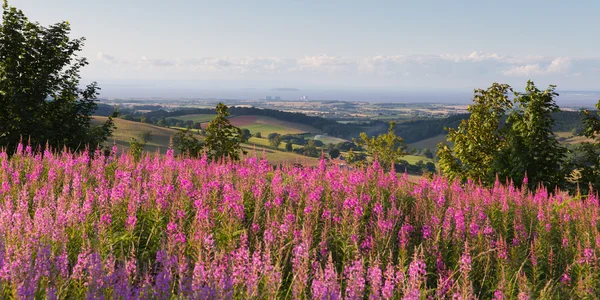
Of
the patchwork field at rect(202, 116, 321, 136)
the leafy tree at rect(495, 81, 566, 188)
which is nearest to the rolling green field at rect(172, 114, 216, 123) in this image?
the patchwork field at rect(202, 116, 321, 136)

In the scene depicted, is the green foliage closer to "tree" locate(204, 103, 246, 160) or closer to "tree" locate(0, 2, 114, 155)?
"tree" locate(204, 103, 246, 160)

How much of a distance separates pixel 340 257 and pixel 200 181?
3.21 metres

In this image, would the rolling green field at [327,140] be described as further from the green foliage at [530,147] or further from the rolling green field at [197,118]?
the green foliage at [530,147]

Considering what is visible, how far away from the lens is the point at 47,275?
11.4 feet

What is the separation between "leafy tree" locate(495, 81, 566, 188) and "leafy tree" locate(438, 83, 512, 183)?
4273 millimetres

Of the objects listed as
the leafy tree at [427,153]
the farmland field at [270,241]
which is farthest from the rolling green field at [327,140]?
the farmland field at [270,241]

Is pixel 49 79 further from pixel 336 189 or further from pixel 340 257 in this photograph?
pixel 340 257

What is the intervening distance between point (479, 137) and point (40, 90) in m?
24.2

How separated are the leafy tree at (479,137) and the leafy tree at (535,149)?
427cm

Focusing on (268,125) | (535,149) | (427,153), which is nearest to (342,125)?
(268,125)

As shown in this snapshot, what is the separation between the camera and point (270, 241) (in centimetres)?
504

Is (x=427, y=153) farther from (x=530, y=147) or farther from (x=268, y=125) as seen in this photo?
(x=530, y=147)

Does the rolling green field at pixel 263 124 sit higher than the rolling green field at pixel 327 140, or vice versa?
the rolling green field at pixel 263 124

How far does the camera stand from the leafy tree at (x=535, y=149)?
21531 millimetres
